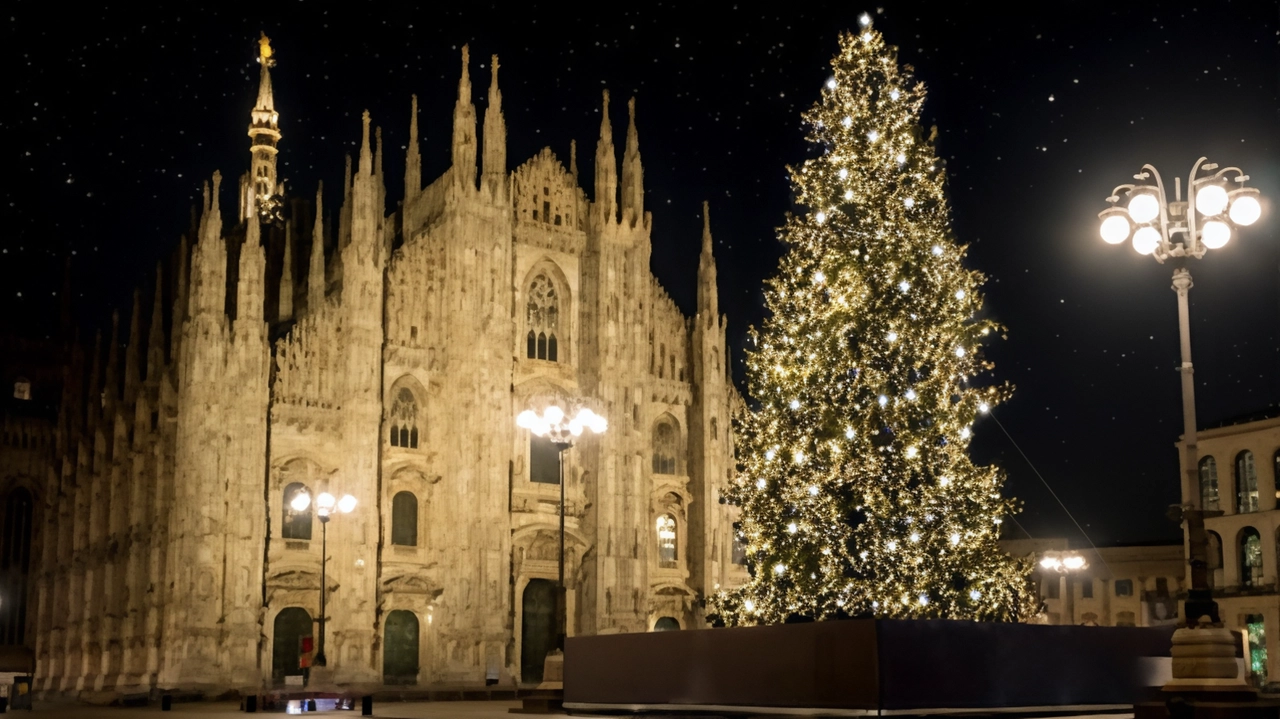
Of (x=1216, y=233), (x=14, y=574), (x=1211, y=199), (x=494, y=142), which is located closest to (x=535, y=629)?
(x=494, y=142)

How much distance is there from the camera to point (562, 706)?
Result: 1046 inches

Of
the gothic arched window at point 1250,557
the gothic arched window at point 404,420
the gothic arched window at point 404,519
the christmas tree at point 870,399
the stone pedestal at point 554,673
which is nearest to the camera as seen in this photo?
the christmas tree at point 870,399

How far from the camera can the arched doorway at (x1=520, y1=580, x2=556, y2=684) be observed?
5059 cm

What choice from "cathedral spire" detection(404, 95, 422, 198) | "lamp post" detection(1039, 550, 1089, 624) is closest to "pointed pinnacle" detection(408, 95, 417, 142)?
"cathedral spire" detection(404, 95, 422, 198)

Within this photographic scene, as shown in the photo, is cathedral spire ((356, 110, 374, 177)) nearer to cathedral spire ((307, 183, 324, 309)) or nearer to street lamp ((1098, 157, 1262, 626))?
cathedral spire ((307, 183, 324, 309))

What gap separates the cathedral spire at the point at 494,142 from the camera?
168 feet

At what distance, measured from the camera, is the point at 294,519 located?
4634 centimetres

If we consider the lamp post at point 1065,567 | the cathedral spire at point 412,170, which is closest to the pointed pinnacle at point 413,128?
the cathedral spire at point 412,170

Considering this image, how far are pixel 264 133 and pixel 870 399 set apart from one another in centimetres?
5513

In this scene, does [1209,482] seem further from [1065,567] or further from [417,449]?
[417,449]

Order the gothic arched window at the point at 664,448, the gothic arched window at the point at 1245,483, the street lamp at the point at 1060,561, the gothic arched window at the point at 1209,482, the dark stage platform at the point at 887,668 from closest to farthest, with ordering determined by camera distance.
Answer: the dark stage platform at the point at 887,668
the street lamp at the point at 1060,561
the gothic arched window at the point at 664,448
the gothic arched window at the point at 1245,483
the gothic arched window at the point at 1209,482

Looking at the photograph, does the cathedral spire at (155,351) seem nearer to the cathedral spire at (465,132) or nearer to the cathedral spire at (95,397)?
the cathedral spire at (95,397)

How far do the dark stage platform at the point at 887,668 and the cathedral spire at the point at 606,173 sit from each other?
31202 mm

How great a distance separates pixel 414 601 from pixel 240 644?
248 inches
